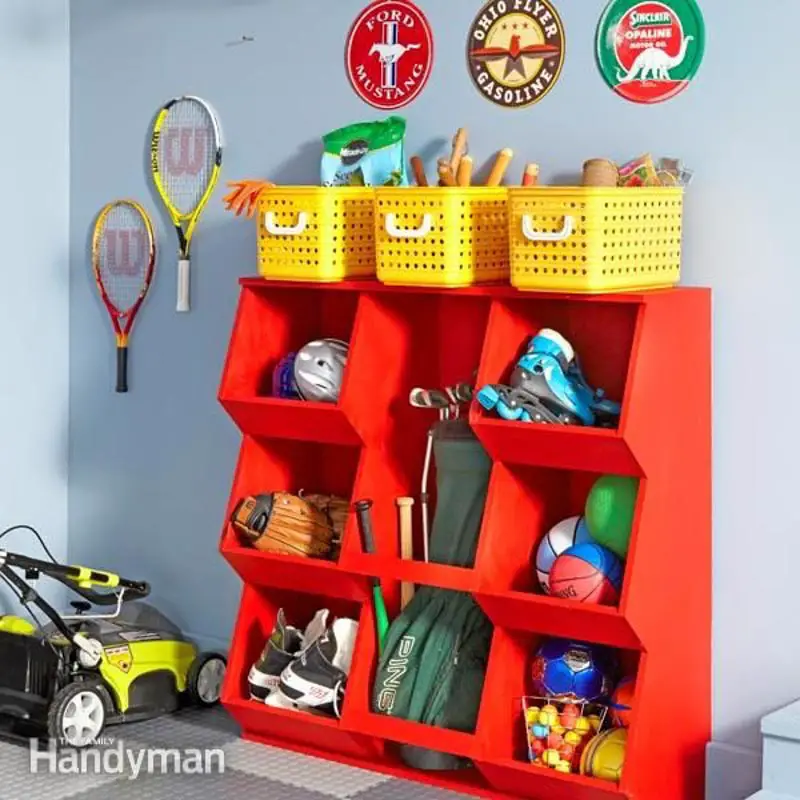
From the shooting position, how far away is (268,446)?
12.2 feet

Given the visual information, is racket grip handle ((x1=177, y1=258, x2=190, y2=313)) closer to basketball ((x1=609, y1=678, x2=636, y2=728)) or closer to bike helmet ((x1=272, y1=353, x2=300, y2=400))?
bike helmet ((x1=272, y1=353, x2=300, y2=400))

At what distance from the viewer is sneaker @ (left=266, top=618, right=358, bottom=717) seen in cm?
351

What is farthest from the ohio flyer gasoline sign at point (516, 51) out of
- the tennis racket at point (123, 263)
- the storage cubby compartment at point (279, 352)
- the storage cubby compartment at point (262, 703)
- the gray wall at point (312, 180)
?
the storage cubby compartment at point (262, 703)

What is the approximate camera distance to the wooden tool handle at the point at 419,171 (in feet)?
11.6

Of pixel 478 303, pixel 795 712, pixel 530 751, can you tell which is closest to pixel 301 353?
pixel 478 303

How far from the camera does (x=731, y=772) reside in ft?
10.8

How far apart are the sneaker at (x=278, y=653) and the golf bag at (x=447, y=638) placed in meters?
0.27

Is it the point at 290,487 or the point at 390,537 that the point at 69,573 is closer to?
the point at 290,487

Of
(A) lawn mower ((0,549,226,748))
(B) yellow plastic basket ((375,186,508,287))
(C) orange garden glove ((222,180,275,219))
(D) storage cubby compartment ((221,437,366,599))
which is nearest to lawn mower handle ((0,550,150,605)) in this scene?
(A) lawn mower ((0,549,226,748))

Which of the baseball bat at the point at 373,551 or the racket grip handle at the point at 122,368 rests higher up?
the racket grip handle at the point at 122,368

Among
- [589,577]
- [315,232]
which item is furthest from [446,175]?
[589,577]

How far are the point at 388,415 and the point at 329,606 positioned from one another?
1.94 ft

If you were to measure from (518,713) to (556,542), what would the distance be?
0.38 metres

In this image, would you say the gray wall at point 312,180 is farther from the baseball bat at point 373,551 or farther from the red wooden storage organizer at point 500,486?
the baseball bat at point 373,551
